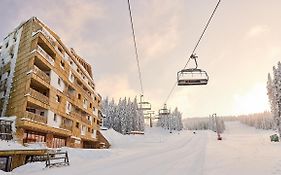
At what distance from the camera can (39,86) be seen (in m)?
29.3

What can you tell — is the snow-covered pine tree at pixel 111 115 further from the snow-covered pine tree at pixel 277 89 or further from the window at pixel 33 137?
the window at pixel 33 137

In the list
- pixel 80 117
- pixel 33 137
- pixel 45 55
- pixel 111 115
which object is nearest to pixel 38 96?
pixel 33 137

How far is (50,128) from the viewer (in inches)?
1151

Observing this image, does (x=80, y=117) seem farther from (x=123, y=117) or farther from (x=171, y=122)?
(x=171, y=122)

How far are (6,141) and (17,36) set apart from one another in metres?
15.2

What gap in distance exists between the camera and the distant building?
84.7ft

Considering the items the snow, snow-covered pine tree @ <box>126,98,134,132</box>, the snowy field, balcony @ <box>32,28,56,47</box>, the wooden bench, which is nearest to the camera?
the snowy field

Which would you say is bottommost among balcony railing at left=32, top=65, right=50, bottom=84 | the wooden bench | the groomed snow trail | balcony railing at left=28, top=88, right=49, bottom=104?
the groomed snow trail

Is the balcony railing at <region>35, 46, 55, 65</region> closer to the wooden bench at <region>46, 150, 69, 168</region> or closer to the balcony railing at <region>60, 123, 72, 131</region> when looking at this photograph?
the balcony railing at <region>60, 123, 72, 131</region>

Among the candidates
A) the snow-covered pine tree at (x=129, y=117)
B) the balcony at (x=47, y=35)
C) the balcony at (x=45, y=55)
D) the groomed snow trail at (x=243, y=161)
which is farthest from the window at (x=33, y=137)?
the snow-covered pine tree at (x=129, y=117)

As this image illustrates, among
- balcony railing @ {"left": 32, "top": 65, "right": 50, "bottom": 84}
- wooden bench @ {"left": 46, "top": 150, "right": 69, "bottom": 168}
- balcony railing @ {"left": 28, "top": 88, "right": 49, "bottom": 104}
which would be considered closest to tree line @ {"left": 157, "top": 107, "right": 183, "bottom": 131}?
balcony railing @ {"left": 32, "top": 65, "right": 50, "bottom": 84}

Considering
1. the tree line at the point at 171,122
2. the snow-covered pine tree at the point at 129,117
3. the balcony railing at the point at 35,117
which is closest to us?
the balcony railing at the point at 35,117

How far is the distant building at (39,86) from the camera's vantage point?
25.8 m

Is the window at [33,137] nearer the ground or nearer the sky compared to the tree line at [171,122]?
nearer the ground
